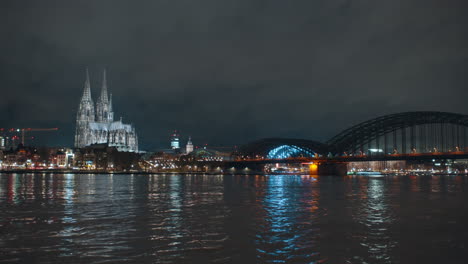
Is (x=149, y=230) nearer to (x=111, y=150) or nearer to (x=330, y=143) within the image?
(x=330, y=143)

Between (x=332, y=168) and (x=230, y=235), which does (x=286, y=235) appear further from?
(x=332, y=168)

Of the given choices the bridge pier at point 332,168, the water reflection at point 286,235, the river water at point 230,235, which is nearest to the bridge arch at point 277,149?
the bridge pier at point 332,168

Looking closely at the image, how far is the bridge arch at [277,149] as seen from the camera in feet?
572

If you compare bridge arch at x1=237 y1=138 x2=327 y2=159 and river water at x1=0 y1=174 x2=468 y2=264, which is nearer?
river water at x1=0 y1=174 x2=468 y2=264

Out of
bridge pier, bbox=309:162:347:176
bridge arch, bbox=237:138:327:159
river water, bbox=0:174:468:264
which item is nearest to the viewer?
river water, bbox=0:174:468:264

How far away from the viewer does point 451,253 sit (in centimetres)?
1600

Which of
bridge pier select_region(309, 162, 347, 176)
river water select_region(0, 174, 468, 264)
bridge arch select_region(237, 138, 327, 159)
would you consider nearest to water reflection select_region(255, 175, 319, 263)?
river water select_region(0, 174, 468, 264)

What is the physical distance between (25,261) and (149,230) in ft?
→ 22.7

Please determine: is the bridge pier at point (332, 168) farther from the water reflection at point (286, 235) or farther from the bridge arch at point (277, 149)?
the water reflection at point (286, 235)

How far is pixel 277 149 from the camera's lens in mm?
191625

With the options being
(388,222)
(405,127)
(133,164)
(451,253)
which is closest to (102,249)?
(451,253)

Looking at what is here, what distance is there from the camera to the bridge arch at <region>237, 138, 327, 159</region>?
572 feet

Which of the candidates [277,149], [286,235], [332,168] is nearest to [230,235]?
[286,235]

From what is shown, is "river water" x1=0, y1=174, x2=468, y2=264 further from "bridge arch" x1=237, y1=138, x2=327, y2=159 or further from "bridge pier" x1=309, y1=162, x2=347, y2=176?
"bridge arch" x1=237, y1=138, x2=327, y2=159
